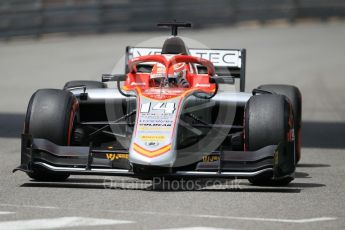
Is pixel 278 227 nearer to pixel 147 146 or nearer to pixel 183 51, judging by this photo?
pixel 147 146

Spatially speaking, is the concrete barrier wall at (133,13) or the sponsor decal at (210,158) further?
the concrete barrier wall at (133,13)

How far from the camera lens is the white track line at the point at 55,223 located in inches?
308

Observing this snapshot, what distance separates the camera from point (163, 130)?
10.1 metres

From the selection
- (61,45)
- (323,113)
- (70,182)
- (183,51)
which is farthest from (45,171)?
(61,45)

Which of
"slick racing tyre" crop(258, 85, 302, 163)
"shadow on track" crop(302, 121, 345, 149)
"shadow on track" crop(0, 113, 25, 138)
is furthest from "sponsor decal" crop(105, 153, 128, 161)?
"shadow on track" crop(0, 113, 25, 138)

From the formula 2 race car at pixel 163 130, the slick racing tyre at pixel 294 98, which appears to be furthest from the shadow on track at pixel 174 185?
the slick racing tyre at pixel 294 98

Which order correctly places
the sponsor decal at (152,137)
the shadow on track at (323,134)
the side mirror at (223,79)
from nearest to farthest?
the sponsor decal at (152,137), the side mirror at (223,79), the shadow on track at (323,134)

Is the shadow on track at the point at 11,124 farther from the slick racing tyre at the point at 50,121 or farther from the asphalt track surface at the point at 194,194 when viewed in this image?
the slick racing tyre at the point at 50,121

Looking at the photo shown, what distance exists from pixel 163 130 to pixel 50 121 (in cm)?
127

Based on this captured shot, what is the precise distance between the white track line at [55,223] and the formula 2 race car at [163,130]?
65.9 inches

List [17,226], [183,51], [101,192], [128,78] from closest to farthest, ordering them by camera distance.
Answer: [17,226]
[101,192]
[128,78]
[183,51]

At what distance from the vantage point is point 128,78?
455 inches

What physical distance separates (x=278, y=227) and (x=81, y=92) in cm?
421

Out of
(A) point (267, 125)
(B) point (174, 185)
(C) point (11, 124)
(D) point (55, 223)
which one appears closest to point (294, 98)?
(A) point (267, 125)
